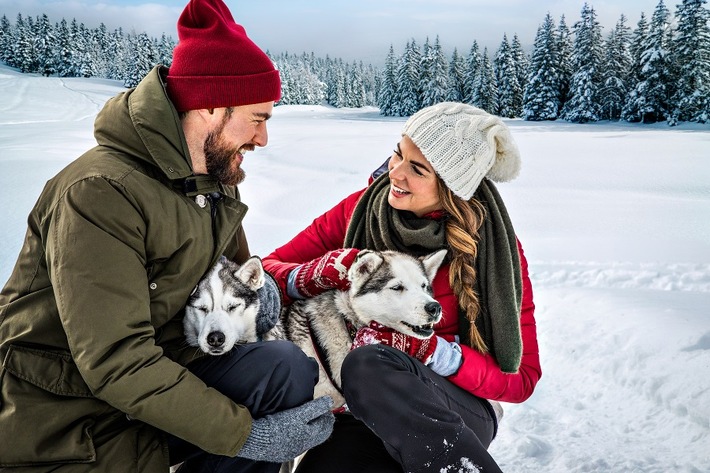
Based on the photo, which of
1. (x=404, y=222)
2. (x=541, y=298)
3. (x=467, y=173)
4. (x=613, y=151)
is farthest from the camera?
(x=613, y=151)

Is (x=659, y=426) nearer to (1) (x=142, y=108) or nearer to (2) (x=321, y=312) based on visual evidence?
(2) (x=321, y=312)

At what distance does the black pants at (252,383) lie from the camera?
2.11 meters

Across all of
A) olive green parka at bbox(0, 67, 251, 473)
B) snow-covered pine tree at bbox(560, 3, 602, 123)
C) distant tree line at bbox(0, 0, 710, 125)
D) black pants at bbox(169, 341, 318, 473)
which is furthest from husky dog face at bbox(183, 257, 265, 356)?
snow-covered pine tree at bbox(560, 3, 602, 123)

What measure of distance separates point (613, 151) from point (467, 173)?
16686 millimetres

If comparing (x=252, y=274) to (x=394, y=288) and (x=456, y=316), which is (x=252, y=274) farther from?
(x=456, y=316)

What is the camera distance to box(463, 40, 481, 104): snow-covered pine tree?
147 ft

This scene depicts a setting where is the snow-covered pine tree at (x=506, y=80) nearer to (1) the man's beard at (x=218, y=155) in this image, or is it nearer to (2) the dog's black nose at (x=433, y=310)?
(2) the dog's black nose at (x=433, y=310)

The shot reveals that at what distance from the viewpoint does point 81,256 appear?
1650mm

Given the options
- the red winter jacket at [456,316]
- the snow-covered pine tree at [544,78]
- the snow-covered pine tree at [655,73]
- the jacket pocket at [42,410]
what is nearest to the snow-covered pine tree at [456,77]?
the snow-covered pine tree at [544,78]

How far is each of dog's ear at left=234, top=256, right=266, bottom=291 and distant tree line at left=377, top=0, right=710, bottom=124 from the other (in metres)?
35.3

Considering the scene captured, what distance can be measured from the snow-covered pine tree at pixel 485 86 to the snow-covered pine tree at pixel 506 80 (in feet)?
2.75

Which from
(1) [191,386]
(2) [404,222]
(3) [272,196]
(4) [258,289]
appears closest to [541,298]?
(2) [404,222]

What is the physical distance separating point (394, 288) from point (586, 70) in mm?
38277

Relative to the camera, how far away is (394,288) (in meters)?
2.79
